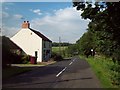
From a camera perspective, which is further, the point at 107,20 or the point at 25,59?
the point at 25,59

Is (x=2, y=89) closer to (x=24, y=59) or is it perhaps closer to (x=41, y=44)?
(x=24, y=59)

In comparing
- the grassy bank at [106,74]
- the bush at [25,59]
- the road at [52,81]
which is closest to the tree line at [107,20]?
the grassy bank at [106,74]

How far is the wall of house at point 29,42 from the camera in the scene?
218ft

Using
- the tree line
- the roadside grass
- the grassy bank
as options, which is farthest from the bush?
the tree line

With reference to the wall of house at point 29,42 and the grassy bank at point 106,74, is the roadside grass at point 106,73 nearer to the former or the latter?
the grassy bank at point 106,74

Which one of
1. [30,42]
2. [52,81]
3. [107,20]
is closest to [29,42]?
[30,42]

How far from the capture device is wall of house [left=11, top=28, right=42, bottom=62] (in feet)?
218

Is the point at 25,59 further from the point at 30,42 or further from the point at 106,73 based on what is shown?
the point at 106,73

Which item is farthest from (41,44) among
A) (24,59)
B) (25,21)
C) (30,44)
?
(24,59)

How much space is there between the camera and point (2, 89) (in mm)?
15898

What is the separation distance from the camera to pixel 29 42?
6706 cm

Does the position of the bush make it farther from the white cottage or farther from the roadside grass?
the roadside grass

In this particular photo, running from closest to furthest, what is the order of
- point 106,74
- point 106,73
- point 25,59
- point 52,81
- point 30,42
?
point 52,81 < point 106,74 < point 106,73 < point 25,59 < point 30,42

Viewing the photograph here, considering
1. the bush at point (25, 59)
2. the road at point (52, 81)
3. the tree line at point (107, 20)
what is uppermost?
the tree line at point (107, 20)
